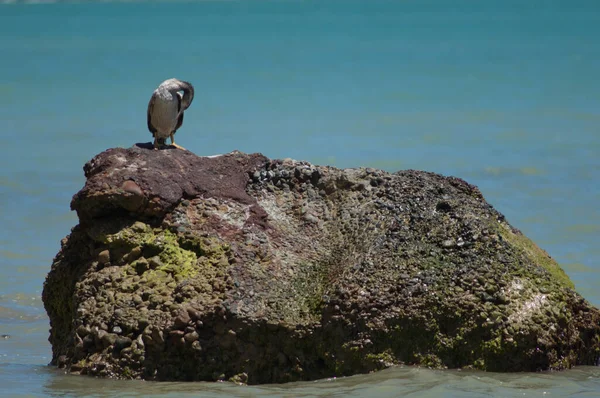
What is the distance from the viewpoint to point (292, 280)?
5.75 metres

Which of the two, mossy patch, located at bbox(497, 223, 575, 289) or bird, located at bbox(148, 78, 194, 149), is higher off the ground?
bird, located at bbox(148, 78, 194, 149)

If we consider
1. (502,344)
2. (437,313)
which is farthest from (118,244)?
(502,344)

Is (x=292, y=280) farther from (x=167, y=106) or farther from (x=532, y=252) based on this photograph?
(x=167, y=106)

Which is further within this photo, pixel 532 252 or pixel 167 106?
pixel 167 106

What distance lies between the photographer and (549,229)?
15.0 m

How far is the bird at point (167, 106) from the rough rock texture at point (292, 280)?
5.06 feet

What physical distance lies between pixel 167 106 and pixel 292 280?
8.93 ft

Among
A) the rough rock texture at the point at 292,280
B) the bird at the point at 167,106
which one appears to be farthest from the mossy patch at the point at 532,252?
the bird at the point at 167,106

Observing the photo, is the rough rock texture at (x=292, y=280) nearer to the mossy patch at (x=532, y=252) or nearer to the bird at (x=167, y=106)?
the mossy patch at (x=532, y=252)

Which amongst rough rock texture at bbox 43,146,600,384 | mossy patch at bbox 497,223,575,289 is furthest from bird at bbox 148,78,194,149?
mossy patch at bbox 497,223,575,289

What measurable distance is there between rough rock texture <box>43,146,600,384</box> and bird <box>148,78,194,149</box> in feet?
5.06

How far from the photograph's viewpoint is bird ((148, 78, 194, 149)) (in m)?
7.82

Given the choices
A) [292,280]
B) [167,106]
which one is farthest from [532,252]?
[167,106]

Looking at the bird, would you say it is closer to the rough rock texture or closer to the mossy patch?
the rough rock texture
